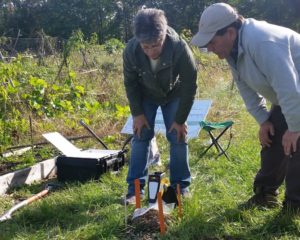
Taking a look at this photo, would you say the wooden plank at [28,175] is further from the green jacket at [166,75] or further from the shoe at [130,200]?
the green jacket at [166,75]

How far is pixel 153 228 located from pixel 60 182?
1693mm

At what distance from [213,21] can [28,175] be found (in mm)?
2707

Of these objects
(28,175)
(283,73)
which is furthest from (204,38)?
(28,175)

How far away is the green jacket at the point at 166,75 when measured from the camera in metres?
3.41

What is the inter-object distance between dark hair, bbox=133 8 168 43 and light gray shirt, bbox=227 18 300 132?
0.55 metres

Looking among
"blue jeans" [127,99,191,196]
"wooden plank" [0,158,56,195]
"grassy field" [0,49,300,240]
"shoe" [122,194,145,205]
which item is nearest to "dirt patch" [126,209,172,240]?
"grassy field" [0,49,300,240]

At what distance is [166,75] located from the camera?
11.5 ft

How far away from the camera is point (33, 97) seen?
6.15 metres

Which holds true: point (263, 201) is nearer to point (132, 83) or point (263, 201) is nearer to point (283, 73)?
point (283, 73)

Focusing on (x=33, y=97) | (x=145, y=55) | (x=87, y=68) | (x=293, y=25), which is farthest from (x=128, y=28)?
(x=145, y=55)

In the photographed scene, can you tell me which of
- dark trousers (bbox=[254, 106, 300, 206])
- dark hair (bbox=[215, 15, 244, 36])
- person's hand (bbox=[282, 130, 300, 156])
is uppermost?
dark hair (bbox=[215, 15, 244, 36])

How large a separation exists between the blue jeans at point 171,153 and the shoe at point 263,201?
0.58 meters

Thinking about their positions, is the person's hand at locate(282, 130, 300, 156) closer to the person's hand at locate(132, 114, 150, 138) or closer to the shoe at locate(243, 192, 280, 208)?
the shoe at locate(243, 192, 280, 208)

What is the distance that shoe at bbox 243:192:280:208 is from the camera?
11.3ft
